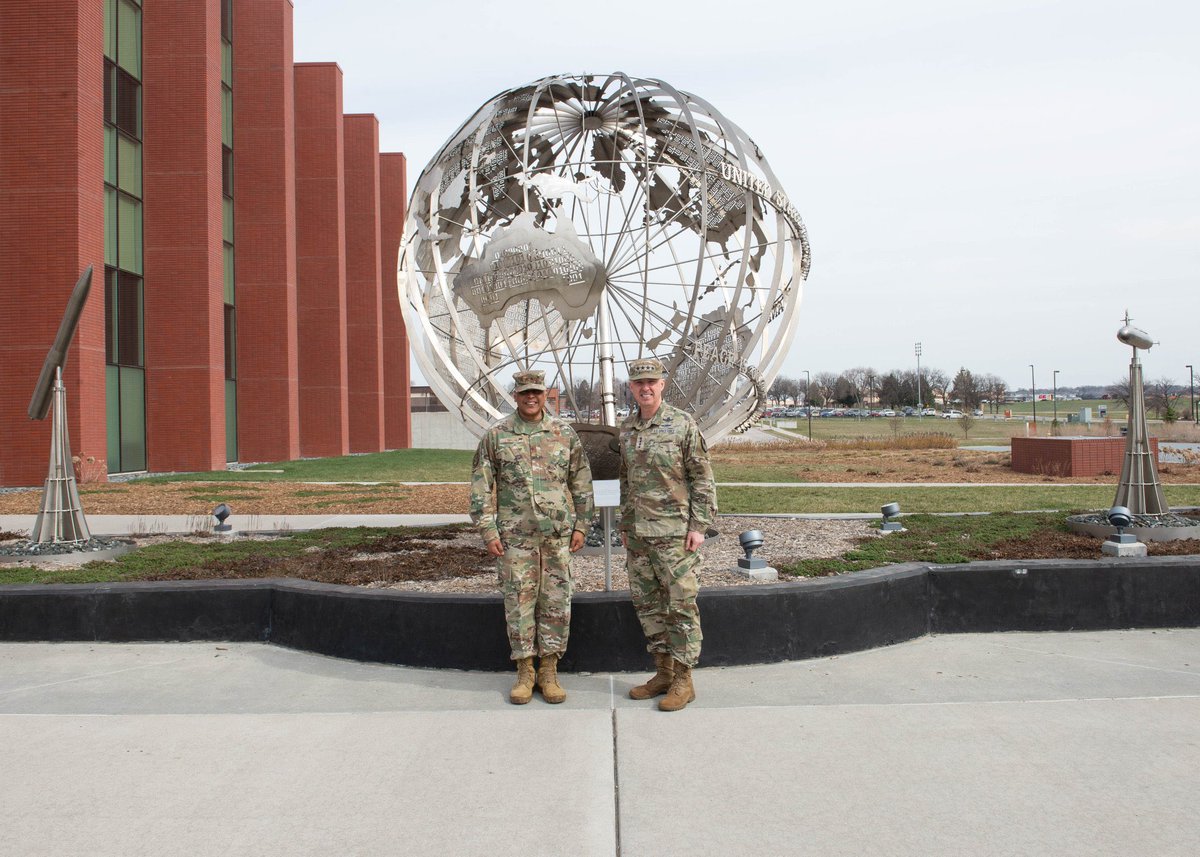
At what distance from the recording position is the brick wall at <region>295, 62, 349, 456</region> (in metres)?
33.5

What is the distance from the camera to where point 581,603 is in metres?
5.52

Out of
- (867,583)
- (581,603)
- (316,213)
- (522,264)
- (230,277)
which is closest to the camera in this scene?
(581,603)

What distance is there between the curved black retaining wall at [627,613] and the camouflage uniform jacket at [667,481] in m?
0.68

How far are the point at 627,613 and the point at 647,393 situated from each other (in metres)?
1.31

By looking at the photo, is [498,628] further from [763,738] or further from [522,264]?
[522,264]

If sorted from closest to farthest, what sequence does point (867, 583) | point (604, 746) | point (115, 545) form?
point (604, 746)
point (867, 583)
point (115, 545)

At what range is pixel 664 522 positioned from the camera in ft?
16.5

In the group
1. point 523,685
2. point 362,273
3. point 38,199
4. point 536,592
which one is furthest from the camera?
point 362,273

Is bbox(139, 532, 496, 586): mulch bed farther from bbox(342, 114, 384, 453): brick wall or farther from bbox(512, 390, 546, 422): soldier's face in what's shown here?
Answer: bbox(342, 114, 384, 453): brick wall

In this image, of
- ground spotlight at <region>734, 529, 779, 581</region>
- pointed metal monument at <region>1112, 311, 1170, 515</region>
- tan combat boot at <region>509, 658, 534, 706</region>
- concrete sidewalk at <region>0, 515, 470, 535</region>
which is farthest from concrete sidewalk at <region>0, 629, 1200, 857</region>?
concrete sidewalk at <region>0, 515, 470, 535</region>

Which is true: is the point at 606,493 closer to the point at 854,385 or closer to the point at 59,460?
the point at 59,460

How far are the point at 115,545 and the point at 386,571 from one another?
3027 millimetres

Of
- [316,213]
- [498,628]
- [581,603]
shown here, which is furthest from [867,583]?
[316,213]

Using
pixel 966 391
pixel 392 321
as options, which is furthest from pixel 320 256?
pixel 966 391
